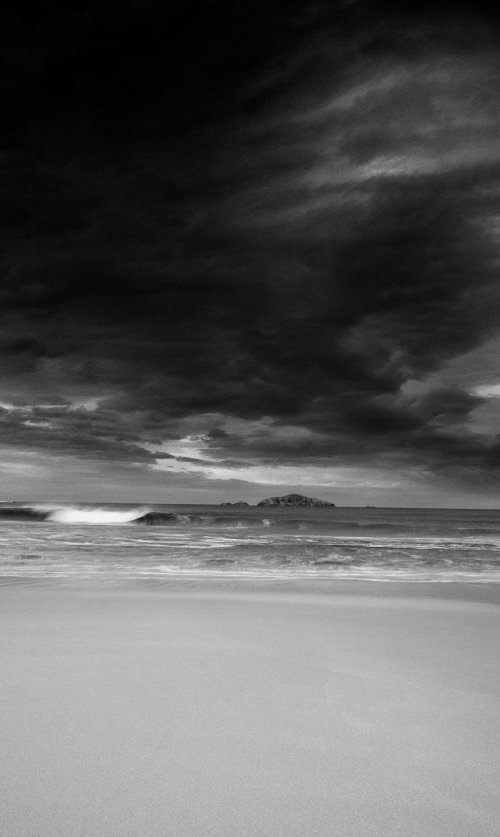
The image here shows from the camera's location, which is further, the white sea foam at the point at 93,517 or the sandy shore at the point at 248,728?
the white sea foam at the point at 93,517

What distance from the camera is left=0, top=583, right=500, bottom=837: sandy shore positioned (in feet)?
6.91

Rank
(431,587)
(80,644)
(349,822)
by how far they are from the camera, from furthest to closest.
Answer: (431,587), (80,644), (349,822)

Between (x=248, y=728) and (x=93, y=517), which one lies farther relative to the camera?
(x=93, y=517)

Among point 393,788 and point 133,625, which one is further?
point 133,625

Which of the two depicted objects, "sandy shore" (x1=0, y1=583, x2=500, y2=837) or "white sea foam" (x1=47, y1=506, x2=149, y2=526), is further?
"white sea foam" (x1=47, y1=506, x2=149, y2=526)

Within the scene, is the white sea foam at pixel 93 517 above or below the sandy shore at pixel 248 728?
above

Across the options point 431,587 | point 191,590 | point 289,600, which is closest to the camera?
point 289,600

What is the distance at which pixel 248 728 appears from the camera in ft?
9.40

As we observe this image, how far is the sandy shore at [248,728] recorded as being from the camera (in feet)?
6.91

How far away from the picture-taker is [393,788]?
2307mm

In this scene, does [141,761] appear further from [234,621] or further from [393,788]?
[234,621]

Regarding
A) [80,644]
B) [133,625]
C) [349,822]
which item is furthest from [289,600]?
[349,822]

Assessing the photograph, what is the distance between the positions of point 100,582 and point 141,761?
21.9 ft

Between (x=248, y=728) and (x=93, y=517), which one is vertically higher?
(x=93, y=517)
